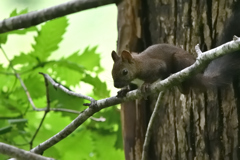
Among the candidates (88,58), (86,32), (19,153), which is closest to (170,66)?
(88,58)

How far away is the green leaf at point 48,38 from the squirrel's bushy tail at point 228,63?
84 centimetres

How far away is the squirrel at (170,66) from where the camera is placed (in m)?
2.23

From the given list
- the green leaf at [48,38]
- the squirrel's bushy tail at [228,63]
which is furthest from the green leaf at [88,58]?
the squirrel's bushy tail at [228,63]

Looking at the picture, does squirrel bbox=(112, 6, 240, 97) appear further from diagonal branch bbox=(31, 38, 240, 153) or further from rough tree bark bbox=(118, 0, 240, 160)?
diagonal branch bbox=(31, 38, 240, 153)

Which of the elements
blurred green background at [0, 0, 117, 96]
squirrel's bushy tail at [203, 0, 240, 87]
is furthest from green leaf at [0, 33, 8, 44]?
blurred green background at [0, 0, 117, 96]

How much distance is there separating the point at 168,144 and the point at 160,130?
3.2 inches

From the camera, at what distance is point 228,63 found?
7.33 ft

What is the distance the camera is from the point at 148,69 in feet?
7.87

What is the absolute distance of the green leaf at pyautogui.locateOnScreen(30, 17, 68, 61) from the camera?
263 cm

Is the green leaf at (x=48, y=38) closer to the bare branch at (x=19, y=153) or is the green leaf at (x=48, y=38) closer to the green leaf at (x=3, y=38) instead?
the green leaf at (x=3, y=38)

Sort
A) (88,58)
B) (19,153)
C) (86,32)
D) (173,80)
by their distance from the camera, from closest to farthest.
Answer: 1. (19,153)
2. (173,80)
3. (88,58)
4. (86,32)

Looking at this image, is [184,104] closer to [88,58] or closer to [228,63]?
[228,63]

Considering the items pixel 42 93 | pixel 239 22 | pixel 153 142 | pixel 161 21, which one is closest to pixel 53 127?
pixel 42 93

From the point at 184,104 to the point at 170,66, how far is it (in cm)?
22
